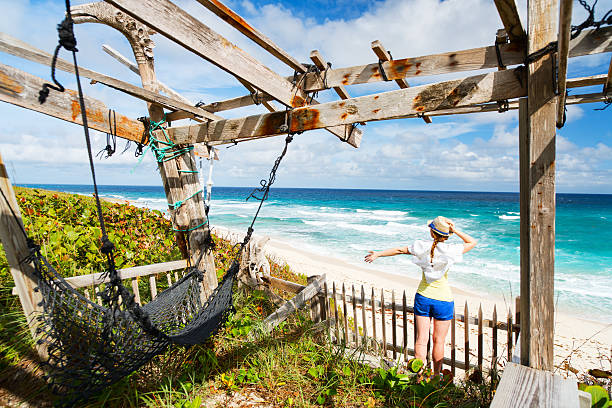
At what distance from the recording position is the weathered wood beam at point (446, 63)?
1.84 metres

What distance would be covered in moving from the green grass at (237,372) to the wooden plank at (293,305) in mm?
104

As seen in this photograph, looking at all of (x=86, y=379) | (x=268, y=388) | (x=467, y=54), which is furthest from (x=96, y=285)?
(x=467, y=54)

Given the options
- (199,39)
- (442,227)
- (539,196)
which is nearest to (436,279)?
(442,227)

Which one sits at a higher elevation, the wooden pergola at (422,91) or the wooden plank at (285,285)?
the wooden pergola at (422,91)

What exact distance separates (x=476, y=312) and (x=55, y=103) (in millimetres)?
8931

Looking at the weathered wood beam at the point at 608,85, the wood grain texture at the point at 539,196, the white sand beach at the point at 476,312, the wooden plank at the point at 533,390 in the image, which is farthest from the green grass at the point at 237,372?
the weathered wood beam at the point at 608,85

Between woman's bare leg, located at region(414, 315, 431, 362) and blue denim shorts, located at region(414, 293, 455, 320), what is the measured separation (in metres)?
0.07

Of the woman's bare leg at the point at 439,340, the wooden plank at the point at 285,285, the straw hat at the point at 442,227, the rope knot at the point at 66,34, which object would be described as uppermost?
the rope knot at the point at 66,34

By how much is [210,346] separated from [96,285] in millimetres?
1414

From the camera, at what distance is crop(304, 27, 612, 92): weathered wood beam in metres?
1.84

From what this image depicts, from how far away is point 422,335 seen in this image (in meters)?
3.49

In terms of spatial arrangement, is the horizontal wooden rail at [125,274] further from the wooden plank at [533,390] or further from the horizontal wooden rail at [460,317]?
the wooden plank at [533,390]

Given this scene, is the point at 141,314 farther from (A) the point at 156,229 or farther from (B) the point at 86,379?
(A) the point at 156,229

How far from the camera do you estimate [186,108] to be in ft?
8.86
